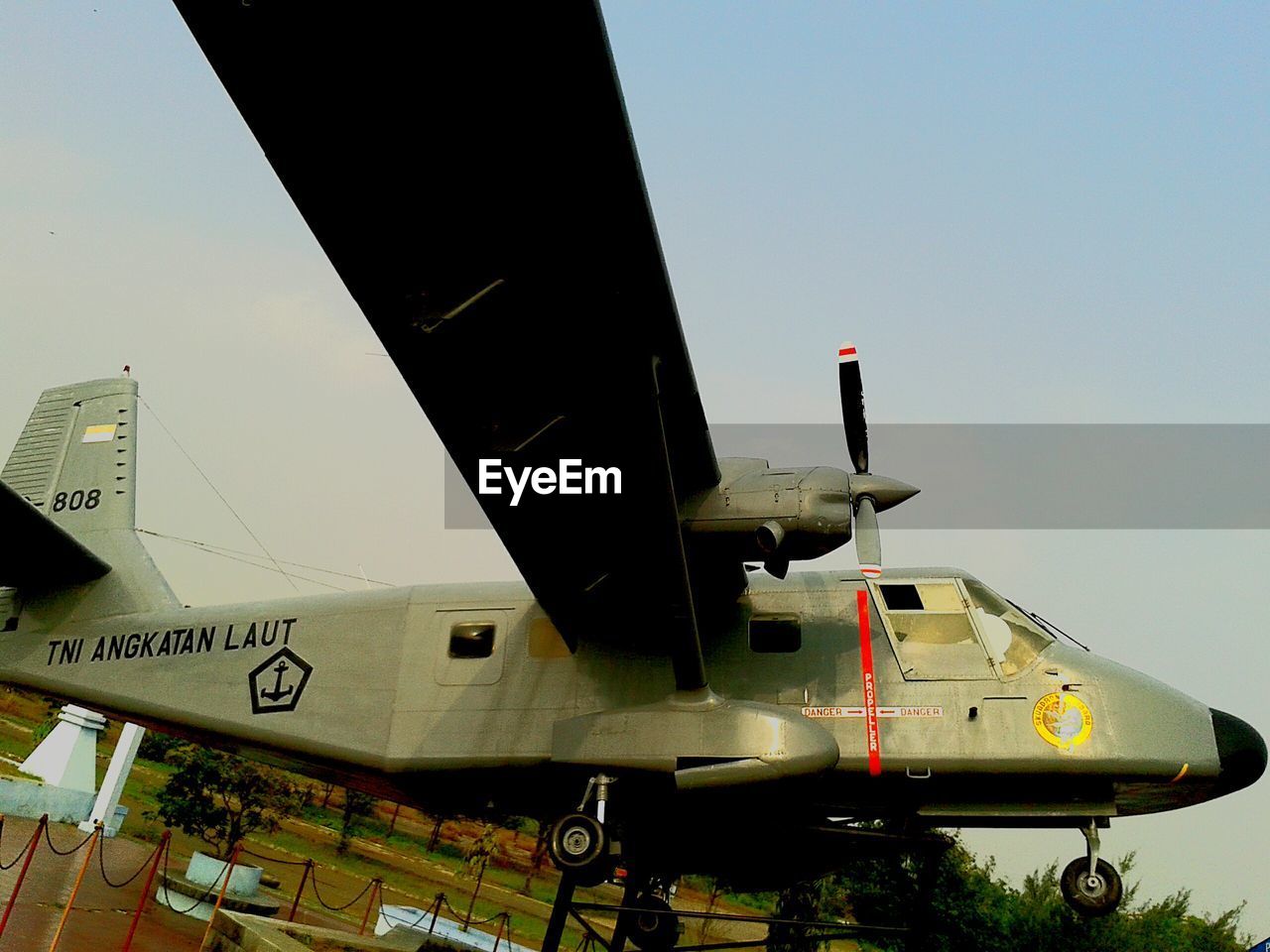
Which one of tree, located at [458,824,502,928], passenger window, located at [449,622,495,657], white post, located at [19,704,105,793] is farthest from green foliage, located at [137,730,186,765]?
passenger window, located at [449,622,495,657]

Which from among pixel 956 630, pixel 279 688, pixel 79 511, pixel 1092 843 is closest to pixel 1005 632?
pixel 956 630

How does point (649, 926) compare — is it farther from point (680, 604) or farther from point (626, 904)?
point (680, 604)

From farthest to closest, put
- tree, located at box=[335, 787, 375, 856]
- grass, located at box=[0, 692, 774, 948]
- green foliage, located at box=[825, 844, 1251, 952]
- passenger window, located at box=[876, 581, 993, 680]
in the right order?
1. tree, located at box=[335, 787, 375, 856]
2. grass, located at box=[0, 692, 774, 948]
3. green foliage, located at box=[825, 844, 1251, 952]
4. passenger window, located at box=[876, 581, 993, 680]

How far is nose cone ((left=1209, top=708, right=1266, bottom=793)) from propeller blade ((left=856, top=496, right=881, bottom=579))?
3103 mm

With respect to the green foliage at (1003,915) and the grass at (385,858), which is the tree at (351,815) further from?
the green foliage at (1003,915)

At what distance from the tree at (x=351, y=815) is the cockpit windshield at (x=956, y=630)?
2000cm

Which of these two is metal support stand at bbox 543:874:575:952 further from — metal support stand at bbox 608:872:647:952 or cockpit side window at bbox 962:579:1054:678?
cockpit side window at bbox 962:579:1054:678

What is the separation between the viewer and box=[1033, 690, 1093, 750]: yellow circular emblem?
8180 millimetres

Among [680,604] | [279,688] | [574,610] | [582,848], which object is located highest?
[574,610]

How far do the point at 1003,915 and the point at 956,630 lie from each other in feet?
39.4

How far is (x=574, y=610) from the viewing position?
888 cm

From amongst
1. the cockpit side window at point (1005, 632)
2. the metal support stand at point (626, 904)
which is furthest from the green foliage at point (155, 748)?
the cockpit side window at point (1005, 632)

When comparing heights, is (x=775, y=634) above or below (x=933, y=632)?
below

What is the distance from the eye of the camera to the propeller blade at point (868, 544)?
8.30 metres
